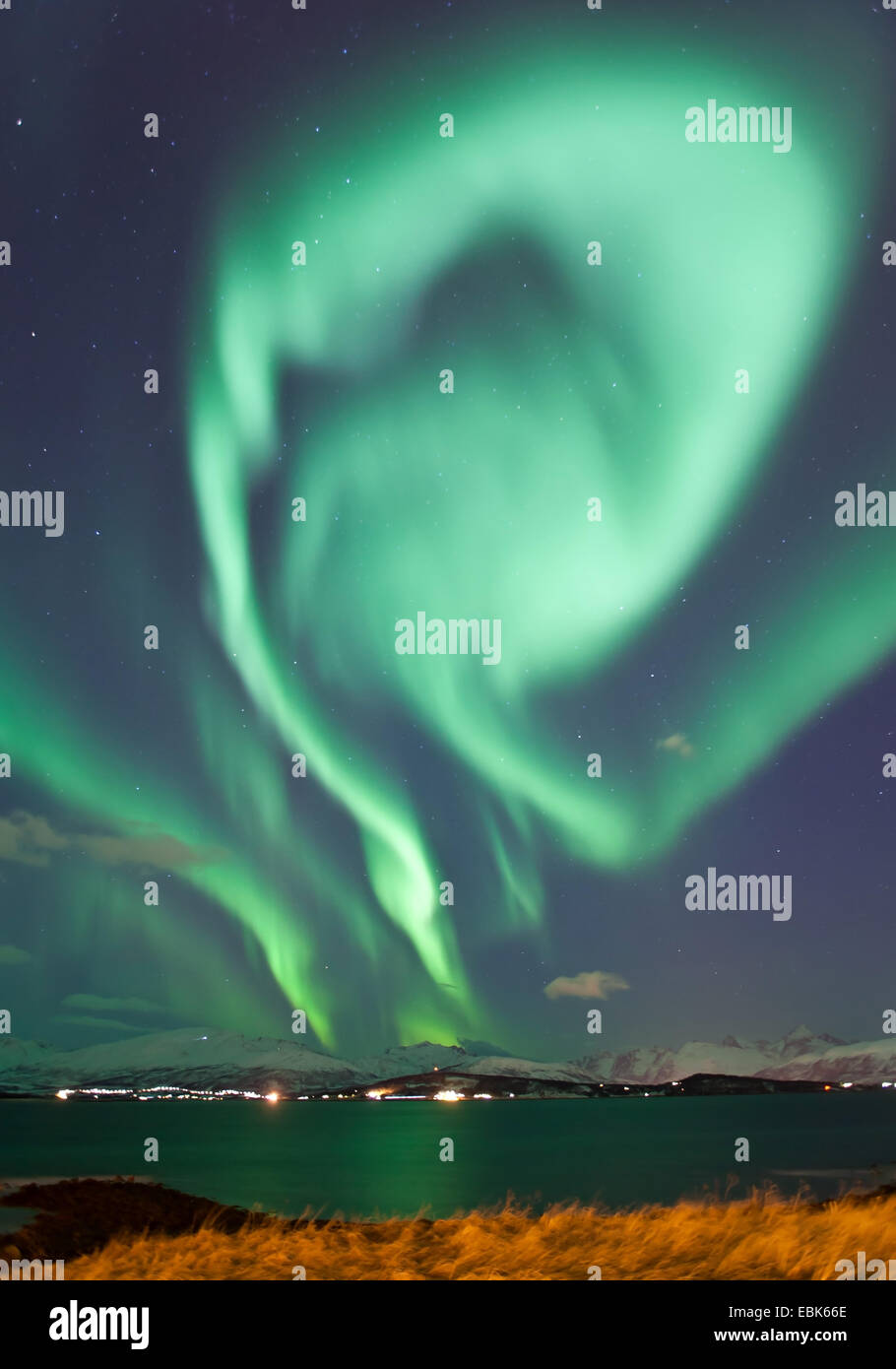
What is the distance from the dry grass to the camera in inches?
479

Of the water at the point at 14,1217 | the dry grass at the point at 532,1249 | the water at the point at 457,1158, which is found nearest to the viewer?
the dry grass at the point at 532,1249

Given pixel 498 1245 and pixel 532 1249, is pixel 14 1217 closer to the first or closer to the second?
pixel 498 1245

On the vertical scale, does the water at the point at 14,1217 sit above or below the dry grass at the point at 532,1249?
below

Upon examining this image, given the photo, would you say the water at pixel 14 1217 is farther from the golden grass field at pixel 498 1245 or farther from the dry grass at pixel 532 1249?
the dry grass at pixel 532 1249

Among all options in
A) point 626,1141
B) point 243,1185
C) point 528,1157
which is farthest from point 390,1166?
point 626,1141

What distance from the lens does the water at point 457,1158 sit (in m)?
61.0

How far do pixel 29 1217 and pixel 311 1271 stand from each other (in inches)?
300

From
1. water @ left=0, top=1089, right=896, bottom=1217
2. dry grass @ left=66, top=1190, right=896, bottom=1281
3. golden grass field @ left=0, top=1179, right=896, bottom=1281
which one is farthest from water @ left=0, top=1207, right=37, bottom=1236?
water @ left=0, top=1089, right=896, bottom=1217

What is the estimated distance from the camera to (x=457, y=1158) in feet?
314

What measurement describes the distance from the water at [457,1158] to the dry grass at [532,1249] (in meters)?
16.1

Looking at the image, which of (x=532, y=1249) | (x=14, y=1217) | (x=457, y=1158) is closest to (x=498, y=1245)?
(x=532, y=1249)

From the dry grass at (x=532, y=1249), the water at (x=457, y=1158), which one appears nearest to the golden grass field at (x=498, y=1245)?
the dry grass at (x=532, y=1249)
